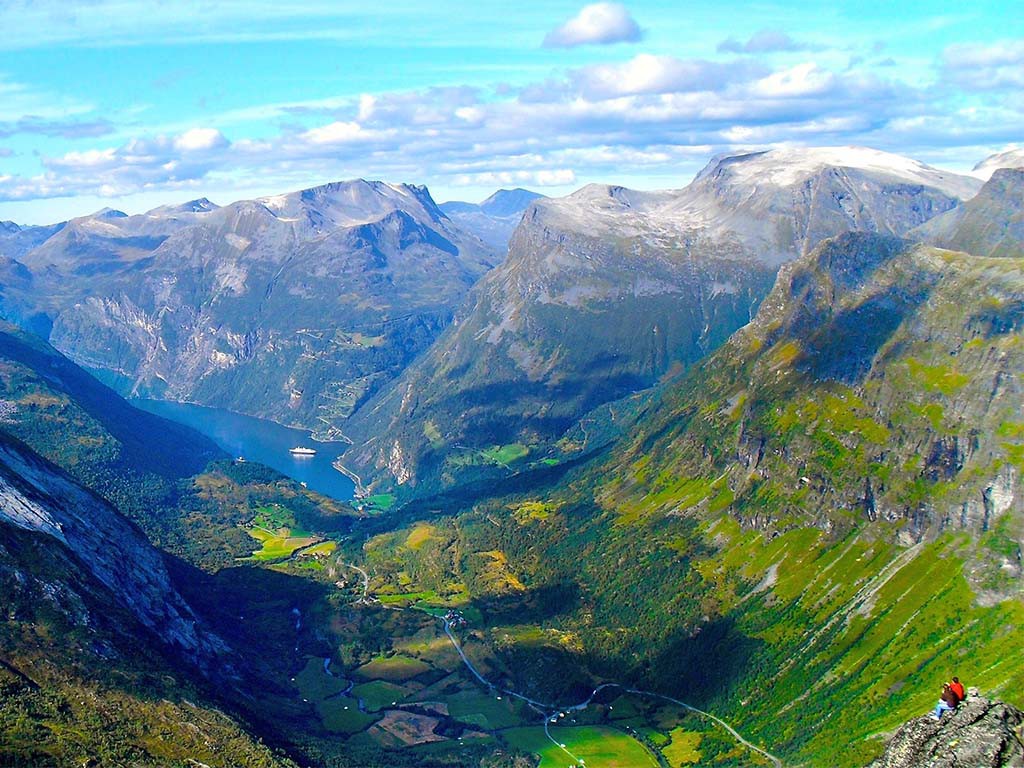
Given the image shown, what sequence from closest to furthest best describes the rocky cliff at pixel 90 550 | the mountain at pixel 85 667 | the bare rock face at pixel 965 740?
the bare rock face at pixel 965 740
the mountain at pixel 85 667
the rocky cliff at pixel 90 550

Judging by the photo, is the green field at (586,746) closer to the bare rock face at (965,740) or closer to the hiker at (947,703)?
the hiker at (947,703)

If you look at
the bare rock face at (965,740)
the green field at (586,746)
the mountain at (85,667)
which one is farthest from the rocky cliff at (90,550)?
the bare rock face at (965,740)

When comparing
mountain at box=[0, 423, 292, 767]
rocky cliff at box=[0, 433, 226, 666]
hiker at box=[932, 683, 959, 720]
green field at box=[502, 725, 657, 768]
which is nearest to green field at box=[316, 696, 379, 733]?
mountain at box=[0, 423, 292, 767]

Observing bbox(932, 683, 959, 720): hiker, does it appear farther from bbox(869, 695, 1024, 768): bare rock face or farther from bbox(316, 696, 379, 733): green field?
bbox(316, 696, 379, 733): green field

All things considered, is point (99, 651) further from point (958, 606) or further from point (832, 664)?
point (958, 606)

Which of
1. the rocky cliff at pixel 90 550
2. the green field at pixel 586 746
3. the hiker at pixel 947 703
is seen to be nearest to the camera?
the hiker at pixel 947 703

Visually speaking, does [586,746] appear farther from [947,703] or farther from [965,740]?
[965,740]

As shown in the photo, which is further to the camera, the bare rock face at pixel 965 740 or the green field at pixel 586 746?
the green field at pixel 586 746

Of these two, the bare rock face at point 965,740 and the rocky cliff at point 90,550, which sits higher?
the bare rock face at point 965,740
